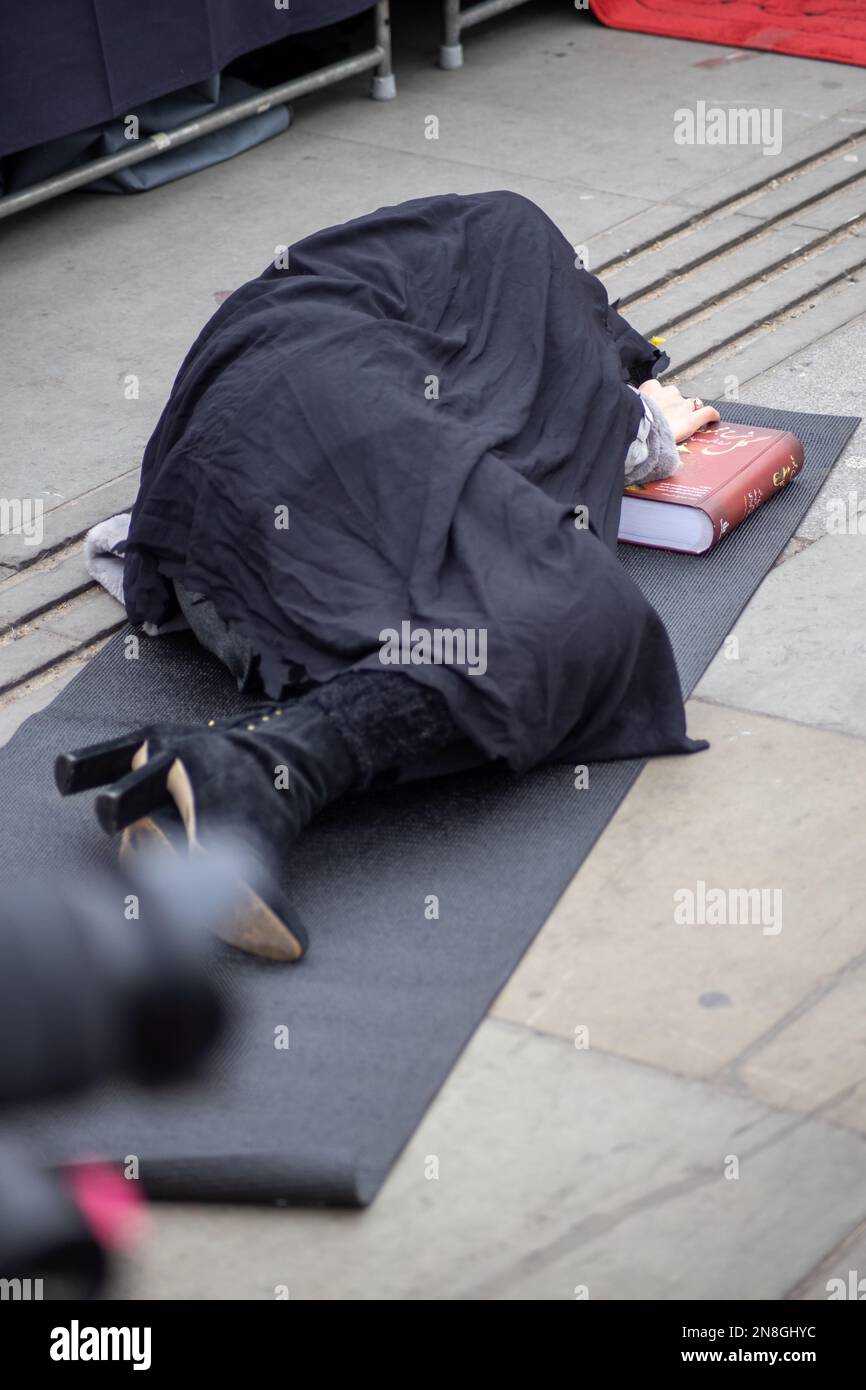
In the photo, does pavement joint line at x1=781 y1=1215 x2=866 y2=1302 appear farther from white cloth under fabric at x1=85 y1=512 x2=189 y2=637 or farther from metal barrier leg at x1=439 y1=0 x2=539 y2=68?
metal barrier leg at x1=439 y1=0 x2=539 y2=68

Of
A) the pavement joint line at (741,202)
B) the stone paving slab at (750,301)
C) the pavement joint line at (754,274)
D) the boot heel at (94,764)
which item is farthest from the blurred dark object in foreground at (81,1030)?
the pavement joint line at (741,202)

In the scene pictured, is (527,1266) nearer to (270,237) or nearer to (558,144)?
(270,237)

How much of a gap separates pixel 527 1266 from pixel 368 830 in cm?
89

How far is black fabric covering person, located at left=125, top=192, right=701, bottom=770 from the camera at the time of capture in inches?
105

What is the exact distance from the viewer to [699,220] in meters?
5.14

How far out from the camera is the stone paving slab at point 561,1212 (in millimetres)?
1957

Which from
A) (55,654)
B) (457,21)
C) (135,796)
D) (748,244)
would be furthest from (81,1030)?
(457,21)

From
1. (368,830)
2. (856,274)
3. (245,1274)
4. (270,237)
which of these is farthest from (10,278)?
(245,1274)

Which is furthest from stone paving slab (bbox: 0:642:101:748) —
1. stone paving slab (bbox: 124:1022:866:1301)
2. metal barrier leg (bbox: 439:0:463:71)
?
metal barrier leg (bbox: 439:0:463:71)

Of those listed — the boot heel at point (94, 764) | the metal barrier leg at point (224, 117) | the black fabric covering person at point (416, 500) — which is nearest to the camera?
Result: the boot heel at point (94, 764)

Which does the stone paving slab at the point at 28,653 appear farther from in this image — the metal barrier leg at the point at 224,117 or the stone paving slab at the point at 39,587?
the metal barrier leg at the point at 224,117

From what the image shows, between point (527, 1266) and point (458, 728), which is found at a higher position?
point (458, 728)

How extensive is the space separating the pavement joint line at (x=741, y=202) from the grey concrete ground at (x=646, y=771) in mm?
12

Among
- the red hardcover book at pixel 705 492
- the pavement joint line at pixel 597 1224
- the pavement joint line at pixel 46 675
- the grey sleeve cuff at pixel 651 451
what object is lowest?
the pavement joint line at pixel 597 1224
